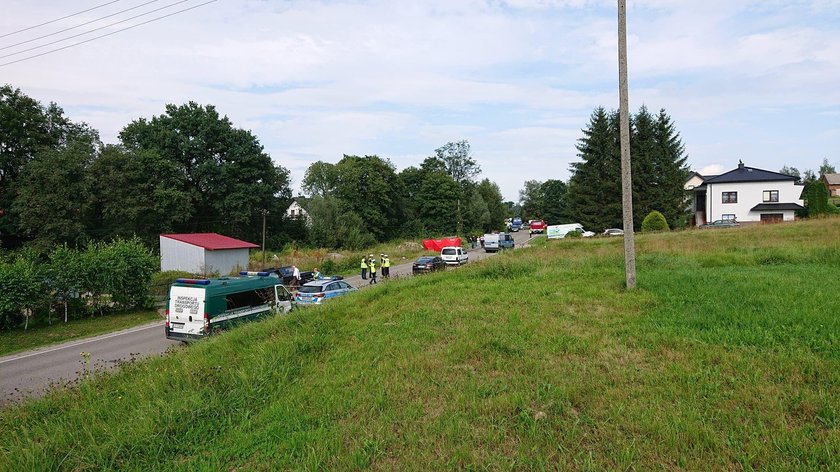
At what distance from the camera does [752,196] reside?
160 feet

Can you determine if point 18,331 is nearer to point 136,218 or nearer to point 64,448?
point 64,448

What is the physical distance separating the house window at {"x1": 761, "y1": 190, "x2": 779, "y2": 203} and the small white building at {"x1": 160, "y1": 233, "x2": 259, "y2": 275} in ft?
168

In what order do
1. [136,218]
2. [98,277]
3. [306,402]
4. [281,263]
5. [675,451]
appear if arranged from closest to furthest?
[675,451] → [306,402] → [98,277] → [281,263] → [136,218]

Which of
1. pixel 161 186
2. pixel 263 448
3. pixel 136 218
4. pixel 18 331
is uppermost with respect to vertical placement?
pixel 161 186

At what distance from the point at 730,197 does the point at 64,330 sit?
56385 mm

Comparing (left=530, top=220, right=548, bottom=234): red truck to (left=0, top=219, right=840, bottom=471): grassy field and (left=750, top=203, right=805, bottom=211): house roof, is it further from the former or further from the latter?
(left=0, top=219, right=840, bottom=471): grassy field

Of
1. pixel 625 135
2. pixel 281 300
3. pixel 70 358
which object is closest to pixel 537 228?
pixel 281 300

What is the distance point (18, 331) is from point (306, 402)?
60.1ft

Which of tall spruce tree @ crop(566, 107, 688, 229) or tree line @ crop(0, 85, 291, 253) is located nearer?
tree line @ crop(0, 85, 291, 253)

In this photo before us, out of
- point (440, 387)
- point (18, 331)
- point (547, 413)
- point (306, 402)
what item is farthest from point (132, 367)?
point (18, 331)

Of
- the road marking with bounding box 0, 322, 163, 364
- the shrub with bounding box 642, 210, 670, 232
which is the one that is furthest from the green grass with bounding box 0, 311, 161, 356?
the shrub with bounding box 642, 210, 670, 232

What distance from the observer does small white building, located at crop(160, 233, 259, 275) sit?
34.5m

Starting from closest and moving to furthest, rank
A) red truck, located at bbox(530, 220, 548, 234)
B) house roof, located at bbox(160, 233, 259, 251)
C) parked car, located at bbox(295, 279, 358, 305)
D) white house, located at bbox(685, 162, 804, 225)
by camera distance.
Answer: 1. parked car, located at bbox(295, 279, 358, 305)
2. house roof, located at bbox(160, 233, 259, 251)
3. white house, located at bbox(685, 162, 804, 225)
4. red truck, located at bbox(530, 220, 548, 234)

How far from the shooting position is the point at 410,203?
85438 mm
